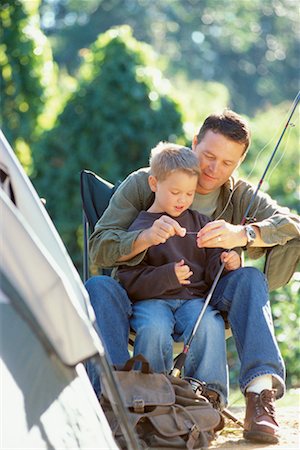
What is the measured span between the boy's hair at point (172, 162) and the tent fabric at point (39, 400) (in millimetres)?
1105

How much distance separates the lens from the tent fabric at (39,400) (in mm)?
3076

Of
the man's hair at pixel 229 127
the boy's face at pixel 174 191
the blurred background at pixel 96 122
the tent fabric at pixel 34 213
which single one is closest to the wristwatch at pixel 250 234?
the boy's face at pixel 174 191

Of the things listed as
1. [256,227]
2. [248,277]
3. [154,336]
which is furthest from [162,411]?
[256,227]

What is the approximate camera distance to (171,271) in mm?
4188

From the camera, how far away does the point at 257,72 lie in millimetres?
38250

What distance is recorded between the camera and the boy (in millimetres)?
4148

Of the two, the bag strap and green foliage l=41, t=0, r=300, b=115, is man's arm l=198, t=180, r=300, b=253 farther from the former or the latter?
green foliage l=41, t=0, r=300, b=115

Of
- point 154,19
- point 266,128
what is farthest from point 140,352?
point 154,19

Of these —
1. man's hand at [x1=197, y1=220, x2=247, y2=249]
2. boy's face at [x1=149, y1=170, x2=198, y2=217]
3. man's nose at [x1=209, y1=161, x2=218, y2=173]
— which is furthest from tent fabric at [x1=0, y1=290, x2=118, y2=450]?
man's nose at [x1=209, y1=161, x2=218, y2=173]

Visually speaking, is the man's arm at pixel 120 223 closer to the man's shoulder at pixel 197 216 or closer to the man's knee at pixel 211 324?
the man's shoulder at pixel 197 216

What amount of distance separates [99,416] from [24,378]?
27cm

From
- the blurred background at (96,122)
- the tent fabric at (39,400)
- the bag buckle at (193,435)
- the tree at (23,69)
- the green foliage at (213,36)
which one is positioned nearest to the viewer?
the tent fabric at (39,400)

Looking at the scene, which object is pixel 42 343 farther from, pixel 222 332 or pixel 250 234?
pixel 250 234

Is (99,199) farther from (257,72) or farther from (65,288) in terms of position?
(257,72)
